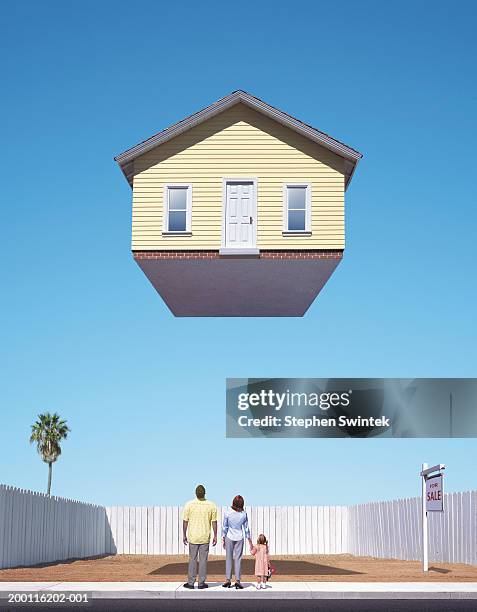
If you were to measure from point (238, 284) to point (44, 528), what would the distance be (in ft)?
40.3

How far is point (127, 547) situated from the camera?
49.1 m

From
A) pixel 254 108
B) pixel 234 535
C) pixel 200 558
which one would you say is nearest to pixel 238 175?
pixel 254 108

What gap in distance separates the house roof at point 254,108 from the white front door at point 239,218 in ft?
7.90

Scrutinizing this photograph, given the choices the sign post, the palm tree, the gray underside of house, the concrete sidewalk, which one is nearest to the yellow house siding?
the gray underside of house

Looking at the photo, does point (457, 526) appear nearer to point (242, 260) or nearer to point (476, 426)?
point (476, 426)

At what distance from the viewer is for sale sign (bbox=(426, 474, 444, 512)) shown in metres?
26.3

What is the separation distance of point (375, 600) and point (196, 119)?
1575 centimetres

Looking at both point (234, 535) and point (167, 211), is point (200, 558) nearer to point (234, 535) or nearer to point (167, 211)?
point (234, 535)

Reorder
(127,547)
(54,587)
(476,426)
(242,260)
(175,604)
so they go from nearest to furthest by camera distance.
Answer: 1. (175,604)
2. (54,587)
3. (242,260)
4. (476,426)
5. (127,547)

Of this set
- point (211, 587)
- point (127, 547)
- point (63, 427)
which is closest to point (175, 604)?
point (211, 587)

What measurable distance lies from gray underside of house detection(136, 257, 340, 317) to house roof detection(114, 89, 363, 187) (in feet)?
10.8

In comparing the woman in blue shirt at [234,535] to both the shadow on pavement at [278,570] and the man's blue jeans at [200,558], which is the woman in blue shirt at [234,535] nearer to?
the man's blue jeans at [200,558]

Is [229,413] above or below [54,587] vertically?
above

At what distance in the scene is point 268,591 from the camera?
19562 millimetres
